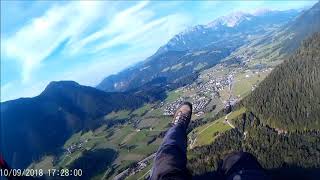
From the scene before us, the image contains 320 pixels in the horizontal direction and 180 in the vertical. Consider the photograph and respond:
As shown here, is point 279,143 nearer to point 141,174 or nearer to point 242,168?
point 141,174

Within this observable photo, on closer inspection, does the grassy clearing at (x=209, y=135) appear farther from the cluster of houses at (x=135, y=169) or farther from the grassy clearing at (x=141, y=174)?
the grassy clearing at (x=141, y=174)

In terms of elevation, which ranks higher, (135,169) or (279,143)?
(135,169)

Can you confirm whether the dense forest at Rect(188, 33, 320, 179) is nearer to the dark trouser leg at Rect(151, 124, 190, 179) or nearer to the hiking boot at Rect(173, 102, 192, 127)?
the hiking boot at Rect(173, 102, 192, 127)

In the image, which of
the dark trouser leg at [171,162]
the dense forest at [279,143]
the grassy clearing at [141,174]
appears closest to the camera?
the dark trouser leg at [171,162]

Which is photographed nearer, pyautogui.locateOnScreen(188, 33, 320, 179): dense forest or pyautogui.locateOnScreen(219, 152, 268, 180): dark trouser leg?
pyautogui.locateOnScreen(219, 152, 268, 180): dark trouser leg

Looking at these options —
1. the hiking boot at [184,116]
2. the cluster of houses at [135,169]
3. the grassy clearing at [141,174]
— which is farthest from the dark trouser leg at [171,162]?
the cluster of houses at [135,169]

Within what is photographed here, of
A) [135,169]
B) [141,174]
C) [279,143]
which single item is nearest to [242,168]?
[279,143]

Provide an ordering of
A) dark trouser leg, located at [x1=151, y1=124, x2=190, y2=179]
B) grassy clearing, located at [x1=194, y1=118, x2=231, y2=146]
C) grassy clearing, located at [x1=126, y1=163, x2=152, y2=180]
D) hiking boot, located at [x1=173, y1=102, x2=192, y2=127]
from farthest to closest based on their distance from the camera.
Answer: grassy clearing, located at [x1=194, y1=118, x2=231, y2=146] < grassy clearing, located at [x1=126, y1=163, x2=152, y2=180] < hiking boot, located at [x1=173, y1=102, x2=192, y2=127] < dark trouser leg, located at [x1=151, y1=124, x2=190, y2=179]

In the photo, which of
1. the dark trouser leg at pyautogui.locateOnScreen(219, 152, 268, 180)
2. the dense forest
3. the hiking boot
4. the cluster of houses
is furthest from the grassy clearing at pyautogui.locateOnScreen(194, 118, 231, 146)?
the dark trouser leg at pyautogui.locateOnScreen(219, 152, 268, 180)

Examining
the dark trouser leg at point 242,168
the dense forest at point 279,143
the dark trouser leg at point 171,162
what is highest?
the dark trouser leg at point 171,162
